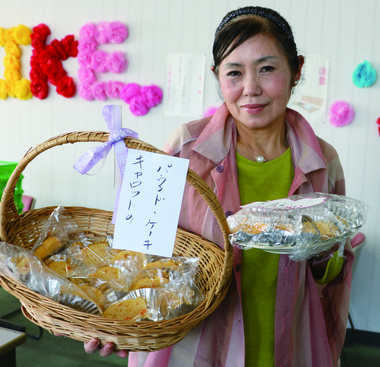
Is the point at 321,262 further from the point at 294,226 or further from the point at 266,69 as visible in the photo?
the point at 266,69

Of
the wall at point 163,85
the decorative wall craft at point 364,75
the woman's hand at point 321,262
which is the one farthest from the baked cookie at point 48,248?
the decorative wall craft at point 364,75

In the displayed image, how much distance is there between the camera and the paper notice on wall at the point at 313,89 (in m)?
2.94

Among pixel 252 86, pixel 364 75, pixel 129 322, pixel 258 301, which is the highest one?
pixel 364 75

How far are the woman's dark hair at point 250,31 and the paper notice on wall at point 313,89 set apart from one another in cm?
182

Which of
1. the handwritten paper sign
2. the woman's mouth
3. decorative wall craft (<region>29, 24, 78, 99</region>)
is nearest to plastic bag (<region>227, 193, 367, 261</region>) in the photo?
the handwritten paper sign

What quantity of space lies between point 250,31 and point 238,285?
2.30 feet

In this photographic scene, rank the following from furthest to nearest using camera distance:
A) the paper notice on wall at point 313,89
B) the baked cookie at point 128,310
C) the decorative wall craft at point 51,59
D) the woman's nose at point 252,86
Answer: the decorative wall craft at point 51,59 → the paper notice on wall at point 313,89 → the woman's nose at point 252,86 → the baked cookie at point 128,310

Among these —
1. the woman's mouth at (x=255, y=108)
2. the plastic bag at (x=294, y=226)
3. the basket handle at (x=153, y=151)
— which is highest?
the woman's mouth at (x=255, y=108)

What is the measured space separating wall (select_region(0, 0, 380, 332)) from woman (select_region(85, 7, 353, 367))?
1830 mm

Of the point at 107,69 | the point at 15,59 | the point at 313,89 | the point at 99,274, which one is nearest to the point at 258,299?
the point at 99,274

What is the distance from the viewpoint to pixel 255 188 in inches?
47.5

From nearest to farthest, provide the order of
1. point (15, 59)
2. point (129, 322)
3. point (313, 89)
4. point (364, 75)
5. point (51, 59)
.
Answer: point (129, 322) < point (364, 75) < point (313, 89) < point (51, 59) < point (15, 59)

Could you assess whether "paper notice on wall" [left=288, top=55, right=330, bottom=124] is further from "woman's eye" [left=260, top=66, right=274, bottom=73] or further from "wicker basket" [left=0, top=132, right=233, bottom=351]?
"wicker basket" [left=0, top=132, right=233, bottom=351]

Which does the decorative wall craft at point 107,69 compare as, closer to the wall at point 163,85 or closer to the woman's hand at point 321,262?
the wall at point 163,85
